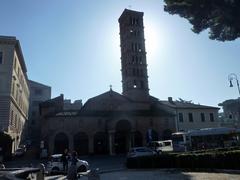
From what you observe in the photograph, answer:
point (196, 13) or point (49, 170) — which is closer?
point (196, 13)

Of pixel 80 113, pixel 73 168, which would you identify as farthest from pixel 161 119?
pixel 73 168

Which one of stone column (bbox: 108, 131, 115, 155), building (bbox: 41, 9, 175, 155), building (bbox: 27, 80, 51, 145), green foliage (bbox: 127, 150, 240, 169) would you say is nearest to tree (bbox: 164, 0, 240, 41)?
green foliage (bbox: 127, 150, 240, 169)

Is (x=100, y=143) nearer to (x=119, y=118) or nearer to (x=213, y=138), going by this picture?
(x=119, y=118)

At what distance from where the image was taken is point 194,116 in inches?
2152

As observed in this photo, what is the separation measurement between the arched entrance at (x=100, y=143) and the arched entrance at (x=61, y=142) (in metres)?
4.57

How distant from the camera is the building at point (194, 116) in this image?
2117 inches

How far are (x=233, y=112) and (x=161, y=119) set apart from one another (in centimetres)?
3931

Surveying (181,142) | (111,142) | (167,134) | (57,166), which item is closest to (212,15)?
(57,166)

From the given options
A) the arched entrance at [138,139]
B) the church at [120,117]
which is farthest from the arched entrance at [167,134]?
the arched entrance at [138,139]

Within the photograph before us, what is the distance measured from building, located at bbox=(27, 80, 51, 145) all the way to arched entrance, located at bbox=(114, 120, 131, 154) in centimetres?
3313

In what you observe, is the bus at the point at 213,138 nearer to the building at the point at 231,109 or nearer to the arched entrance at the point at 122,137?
the arched entrance at the point at 122,137

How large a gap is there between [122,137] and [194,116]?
16561 mm

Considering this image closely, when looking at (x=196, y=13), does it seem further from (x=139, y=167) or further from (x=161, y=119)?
(x=161, y=119)

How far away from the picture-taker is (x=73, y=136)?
43.4 meters
